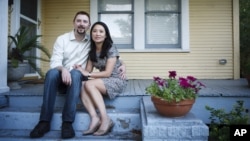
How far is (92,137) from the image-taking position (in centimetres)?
209

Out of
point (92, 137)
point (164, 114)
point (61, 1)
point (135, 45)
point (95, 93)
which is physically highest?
point (61, 1)

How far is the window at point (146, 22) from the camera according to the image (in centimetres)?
459

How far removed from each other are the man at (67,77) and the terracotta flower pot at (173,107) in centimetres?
75

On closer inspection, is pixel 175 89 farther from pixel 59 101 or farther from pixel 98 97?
pixel 59 101

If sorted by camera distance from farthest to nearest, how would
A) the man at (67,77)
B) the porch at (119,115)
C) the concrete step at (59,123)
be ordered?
the concrete step at (59,123)
the man at (67,77)
the porch at (119,115)

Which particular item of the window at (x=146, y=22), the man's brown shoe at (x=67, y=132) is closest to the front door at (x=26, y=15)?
the window at (x=146, y=22)

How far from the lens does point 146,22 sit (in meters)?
4.67

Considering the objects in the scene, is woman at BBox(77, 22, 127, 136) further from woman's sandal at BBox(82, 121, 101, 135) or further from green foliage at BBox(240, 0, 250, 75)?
green foliage at BBox(240, 0, 250, 75)

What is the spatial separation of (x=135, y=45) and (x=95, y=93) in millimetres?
2494

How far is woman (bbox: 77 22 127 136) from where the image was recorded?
2.16m

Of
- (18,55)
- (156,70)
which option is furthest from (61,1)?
(156,70)

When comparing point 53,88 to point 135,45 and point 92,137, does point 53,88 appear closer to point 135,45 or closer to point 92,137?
point 92,137

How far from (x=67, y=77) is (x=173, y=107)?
3.16 feet

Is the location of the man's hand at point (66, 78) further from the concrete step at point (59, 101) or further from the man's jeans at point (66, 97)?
the concrete step at point (59, 101)
